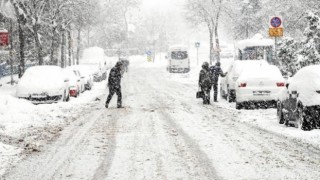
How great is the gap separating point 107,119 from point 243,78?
5244 millimetres

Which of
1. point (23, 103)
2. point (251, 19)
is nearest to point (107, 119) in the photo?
point (23, 103)

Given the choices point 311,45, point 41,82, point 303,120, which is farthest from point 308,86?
point 311,45

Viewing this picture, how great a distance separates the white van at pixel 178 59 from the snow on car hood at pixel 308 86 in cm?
3942

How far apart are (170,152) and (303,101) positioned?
4.09 meters

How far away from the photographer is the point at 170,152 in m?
9.66

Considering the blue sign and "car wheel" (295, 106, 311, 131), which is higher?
the blue sign

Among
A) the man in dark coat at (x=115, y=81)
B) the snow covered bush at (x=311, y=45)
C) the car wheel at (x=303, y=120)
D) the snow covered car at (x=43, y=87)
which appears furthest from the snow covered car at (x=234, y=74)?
the snow covered bush at (x=311, y=45)

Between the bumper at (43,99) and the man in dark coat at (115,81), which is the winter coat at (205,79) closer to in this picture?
the man in dark coat at (115,81)

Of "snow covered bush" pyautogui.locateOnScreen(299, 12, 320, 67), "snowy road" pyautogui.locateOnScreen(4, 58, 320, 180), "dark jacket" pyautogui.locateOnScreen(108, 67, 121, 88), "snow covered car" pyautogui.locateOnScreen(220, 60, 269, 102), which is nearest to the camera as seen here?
"snowy road" pyautogui.locateOnScreen(4, 58, 320, 180)

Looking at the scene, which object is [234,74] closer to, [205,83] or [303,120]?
[205,83]

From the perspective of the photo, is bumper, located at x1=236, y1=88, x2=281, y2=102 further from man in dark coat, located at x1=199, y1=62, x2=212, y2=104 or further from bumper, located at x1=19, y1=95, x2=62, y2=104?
bumper, located at x1=19, y1=95, x2=62, y2=104

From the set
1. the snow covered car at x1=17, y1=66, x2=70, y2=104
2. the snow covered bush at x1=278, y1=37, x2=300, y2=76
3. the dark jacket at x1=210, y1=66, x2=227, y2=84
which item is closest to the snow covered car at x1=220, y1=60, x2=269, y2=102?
the dark jacket at x1=210, y1=66, x2=227, y2=84

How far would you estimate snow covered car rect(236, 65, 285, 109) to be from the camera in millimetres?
17641

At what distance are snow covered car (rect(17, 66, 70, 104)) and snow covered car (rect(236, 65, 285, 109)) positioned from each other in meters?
7.32
